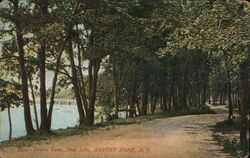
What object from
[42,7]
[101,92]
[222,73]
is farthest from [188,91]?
[42,7]

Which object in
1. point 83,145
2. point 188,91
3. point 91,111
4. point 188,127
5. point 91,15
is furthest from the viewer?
point 188,91

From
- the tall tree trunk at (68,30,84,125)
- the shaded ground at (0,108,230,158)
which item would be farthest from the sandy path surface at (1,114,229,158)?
the tall tree trunk at (68,30,84,125)

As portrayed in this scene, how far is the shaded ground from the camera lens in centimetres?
1085

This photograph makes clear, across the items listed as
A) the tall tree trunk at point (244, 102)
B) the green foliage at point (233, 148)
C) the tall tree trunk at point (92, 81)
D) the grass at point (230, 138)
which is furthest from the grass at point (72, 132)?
the tall tree trunk at point (244, 102)

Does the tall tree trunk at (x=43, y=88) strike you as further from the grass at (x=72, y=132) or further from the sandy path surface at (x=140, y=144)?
the sandy path surface at (x=140, y=144)

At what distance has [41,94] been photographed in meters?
14.6

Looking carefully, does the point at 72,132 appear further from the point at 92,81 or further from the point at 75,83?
the point at 92,81

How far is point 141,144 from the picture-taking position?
11.0 meters

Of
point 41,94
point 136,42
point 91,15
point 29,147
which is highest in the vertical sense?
point 91,15

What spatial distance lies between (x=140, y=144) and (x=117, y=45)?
9.81 feet

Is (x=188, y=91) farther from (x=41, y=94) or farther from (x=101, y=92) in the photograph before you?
(x=41, y=94)

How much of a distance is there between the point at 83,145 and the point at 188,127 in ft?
8.78

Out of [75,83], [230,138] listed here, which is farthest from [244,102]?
[75,83]

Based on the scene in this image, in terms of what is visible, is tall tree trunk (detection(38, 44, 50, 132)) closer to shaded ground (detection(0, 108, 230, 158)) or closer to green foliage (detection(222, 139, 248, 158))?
shaded ground (detection(0, 108, 230, 158))
